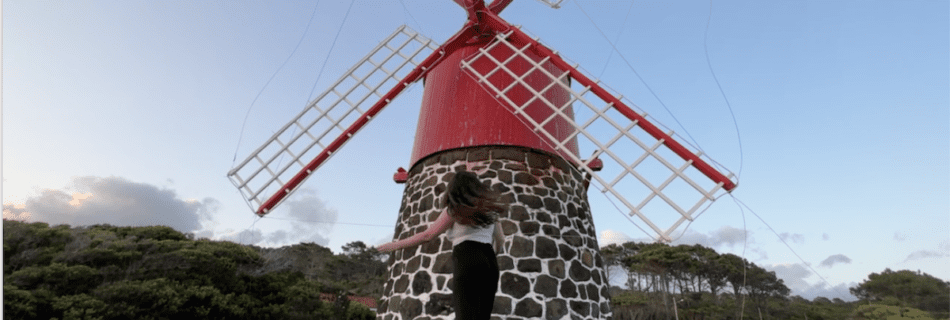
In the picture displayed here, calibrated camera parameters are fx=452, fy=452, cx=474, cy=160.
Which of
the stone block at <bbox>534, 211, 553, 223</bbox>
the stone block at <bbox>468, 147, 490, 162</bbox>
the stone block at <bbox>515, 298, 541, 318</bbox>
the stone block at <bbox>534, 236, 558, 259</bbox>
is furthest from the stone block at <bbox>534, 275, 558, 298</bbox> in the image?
the stone block at <bbox>468, 147, 490, 162</bbox>

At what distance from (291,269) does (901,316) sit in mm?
19930

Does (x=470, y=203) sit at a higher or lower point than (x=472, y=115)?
lower

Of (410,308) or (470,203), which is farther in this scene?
(410,308)

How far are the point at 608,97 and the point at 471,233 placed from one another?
391 centimetres

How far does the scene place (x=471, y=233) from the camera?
2.54 metres

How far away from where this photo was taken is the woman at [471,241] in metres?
2.39

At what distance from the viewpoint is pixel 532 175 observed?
5730 millimetres

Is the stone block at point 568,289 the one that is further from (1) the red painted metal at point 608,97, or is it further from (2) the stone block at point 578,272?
(1) the red painted metal at point 608,97

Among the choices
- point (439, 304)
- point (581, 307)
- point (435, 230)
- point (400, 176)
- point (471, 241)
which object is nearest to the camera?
point (471, 241)

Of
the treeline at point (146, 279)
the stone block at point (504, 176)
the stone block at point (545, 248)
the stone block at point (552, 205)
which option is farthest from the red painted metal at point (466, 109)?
the treeline at point (146, 279)

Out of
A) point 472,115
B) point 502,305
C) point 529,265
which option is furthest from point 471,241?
point 472,115

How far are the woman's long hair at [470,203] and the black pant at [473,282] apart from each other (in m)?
0.14

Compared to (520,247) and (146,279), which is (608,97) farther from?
(146,279)

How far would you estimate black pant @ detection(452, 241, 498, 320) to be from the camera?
7.82 feet
